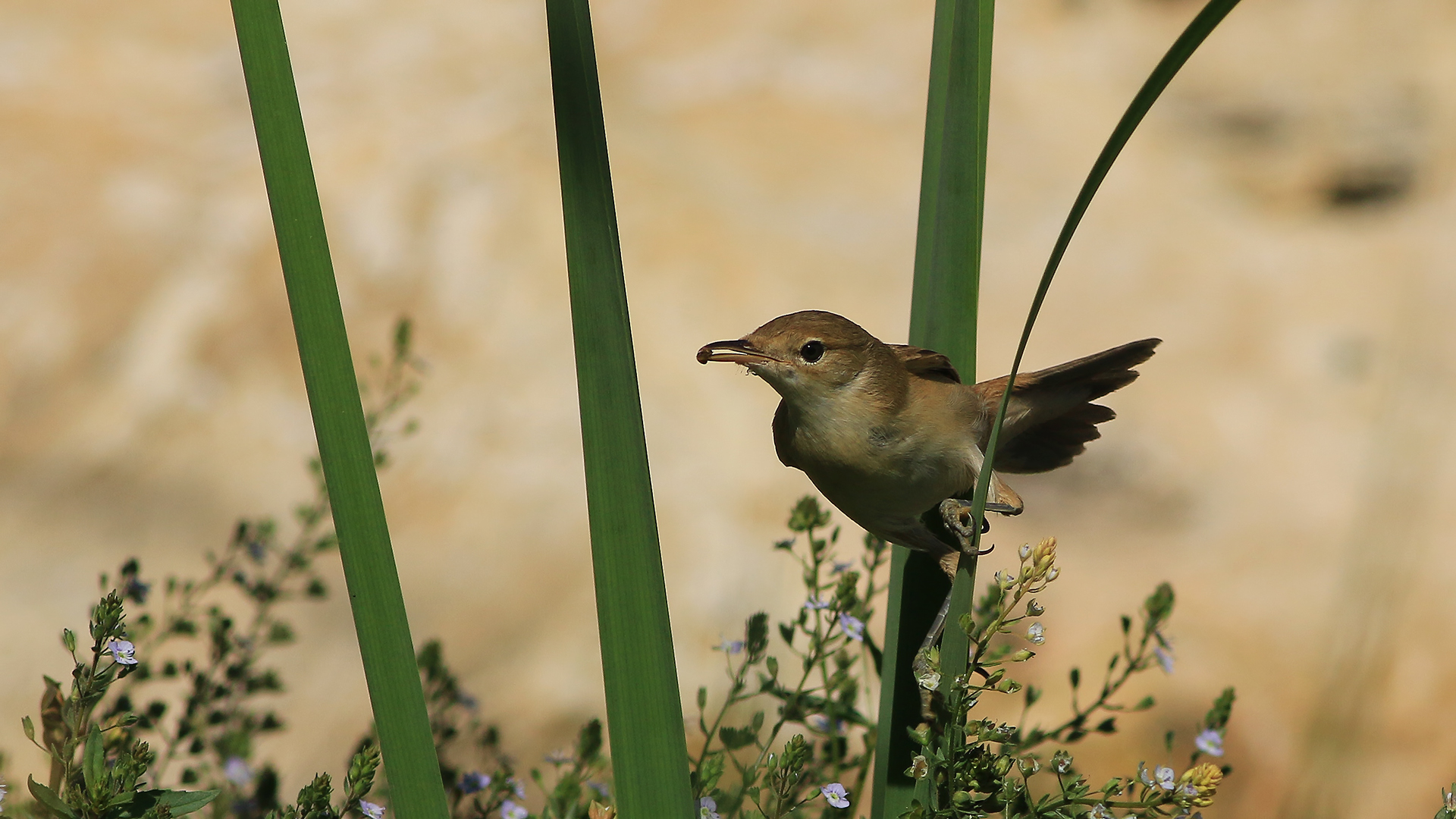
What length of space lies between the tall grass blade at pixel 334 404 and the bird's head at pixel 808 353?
751 millimetres

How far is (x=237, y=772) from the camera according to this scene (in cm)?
229

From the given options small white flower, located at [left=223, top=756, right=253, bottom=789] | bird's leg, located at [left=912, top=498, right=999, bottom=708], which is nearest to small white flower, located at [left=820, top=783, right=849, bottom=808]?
bird's leg, located at [left=912, top=498, right=999, bottom=708]

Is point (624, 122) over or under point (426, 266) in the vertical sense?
over

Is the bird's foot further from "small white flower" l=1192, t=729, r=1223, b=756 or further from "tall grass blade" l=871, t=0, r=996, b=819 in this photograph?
"small white flower" l=1192, t=729, r=1223, b=756

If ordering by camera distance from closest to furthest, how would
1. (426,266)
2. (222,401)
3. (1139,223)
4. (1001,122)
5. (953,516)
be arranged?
(953,516) → (222,401) → (426,266) → (1139,223) → (1001,122)

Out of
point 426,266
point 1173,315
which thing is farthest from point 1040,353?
point 426,266

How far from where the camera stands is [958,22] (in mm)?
1488

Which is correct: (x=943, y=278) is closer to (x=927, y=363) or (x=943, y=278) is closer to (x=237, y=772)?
(x=927, y=363)

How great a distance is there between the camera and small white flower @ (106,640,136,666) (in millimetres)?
1347

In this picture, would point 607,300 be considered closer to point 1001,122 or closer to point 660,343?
point 660,343

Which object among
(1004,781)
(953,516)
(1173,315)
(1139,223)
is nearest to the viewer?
(1004,781)

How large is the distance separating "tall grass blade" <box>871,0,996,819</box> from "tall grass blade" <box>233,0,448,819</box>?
63cm

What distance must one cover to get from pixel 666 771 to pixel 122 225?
12.5 ft

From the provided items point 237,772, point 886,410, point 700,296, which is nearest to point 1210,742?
point 886,410
